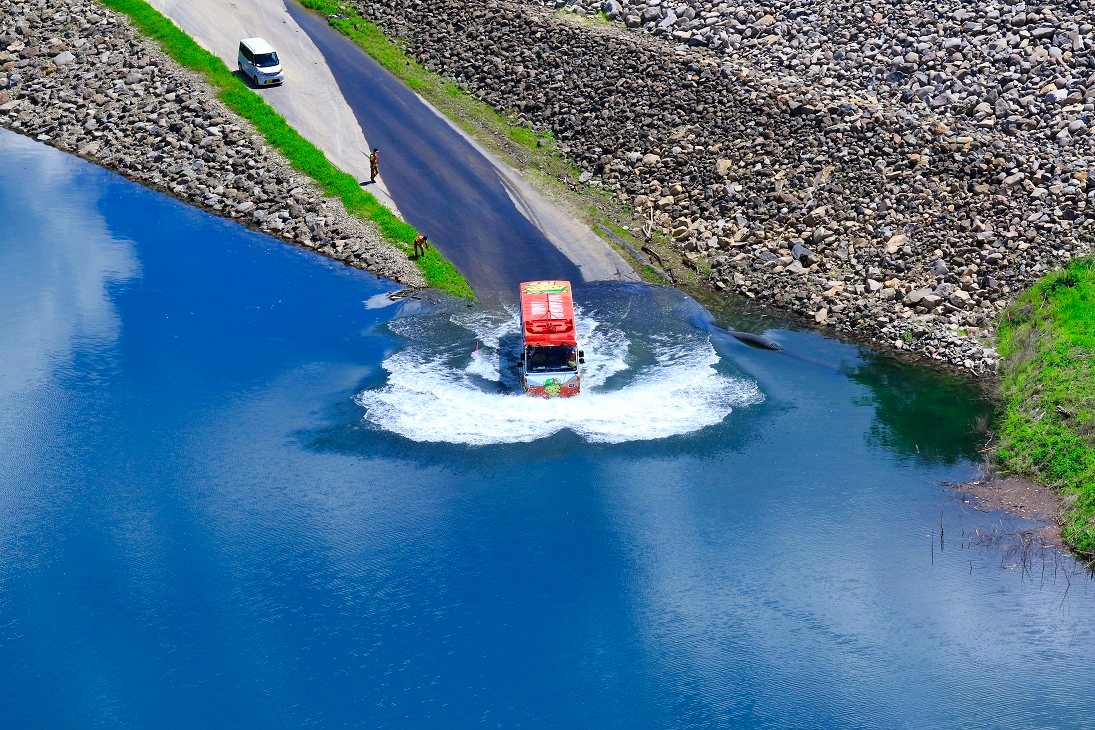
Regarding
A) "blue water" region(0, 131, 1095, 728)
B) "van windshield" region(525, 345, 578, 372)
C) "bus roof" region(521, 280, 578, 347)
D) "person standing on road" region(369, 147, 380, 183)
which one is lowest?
"blue water" region(0, 131, 1095, 728)

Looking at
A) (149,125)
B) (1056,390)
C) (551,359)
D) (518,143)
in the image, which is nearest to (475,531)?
(551,359)

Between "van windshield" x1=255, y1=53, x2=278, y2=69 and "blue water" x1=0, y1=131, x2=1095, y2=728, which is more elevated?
"van windshield" x1=255, y1=53, x2=278, y2=69

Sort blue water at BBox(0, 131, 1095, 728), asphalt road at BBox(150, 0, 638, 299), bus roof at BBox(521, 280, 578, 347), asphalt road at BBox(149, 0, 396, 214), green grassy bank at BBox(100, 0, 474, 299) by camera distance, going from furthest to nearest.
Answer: asphalt road at BBox(149, 0, 396, 214)
asphalt road at BBox(150, 0, 638, 299)
green grassy bank at BBox(100, 0, 474, 299)
bus roof at BBox(521, 280, 578, 347)
blue water at BBox(0, 131, 1095, 728)

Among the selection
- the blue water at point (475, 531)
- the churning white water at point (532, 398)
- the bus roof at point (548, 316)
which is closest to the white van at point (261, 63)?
the blue water at point (475, 531)

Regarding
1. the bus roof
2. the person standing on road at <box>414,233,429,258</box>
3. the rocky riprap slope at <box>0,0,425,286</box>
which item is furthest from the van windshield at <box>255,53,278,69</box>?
the bus roof

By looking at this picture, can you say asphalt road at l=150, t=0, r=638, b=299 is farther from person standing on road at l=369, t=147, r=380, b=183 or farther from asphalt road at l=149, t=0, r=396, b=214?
person standing on road at l=369, t=147, r=380, b=183

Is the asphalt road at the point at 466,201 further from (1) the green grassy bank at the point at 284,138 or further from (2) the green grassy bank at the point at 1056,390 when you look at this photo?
(2) the green grassy bank at the point at 1056,390
